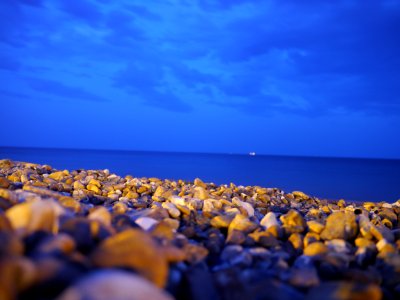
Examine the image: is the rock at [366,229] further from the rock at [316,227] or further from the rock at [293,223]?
the rock at [293,223]

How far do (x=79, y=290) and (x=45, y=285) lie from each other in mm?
273

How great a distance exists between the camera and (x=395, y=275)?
2.37 m

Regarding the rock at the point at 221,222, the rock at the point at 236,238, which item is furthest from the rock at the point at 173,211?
the rock at the point at 236,238

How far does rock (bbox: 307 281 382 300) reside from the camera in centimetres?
177

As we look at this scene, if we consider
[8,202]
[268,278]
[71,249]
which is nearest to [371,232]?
[268,278]

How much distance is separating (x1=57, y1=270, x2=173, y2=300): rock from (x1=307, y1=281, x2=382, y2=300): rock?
0.83 meters

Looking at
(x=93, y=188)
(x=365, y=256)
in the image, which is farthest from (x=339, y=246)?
(x=93, y=188)

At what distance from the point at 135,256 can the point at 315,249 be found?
1574 millimetres

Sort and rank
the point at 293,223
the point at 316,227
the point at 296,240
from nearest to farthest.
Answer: the point at 296,240, the point at 316,227, the point at 293,223

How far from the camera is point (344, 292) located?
1.78 meters

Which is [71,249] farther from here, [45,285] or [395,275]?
[395,275]

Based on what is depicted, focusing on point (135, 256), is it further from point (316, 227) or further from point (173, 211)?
point (316, 227)

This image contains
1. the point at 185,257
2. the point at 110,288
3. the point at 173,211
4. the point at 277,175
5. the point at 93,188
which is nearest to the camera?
the point at 110,288

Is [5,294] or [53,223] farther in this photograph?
[53,223]
